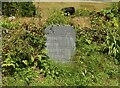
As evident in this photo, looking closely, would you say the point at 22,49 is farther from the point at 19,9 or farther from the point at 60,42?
the point at 19,9

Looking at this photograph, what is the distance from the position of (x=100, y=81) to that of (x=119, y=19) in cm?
169

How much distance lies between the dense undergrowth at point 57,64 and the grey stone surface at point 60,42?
0.32 ft

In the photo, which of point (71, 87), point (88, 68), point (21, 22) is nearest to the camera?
point (71, 87)

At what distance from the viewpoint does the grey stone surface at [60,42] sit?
598 cm

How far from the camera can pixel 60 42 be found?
20.2 feet

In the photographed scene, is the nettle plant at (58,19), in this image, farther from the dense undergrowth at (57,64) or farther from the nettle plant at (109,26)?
the nettle plant at (109,26)

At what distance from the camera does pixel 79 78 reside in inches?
220

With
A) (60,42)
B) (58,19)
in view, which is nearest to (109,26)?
(58,19)

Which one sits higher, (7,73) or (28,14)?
(28,14)

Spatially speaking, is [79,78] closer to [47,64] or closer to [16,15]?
[47,64]

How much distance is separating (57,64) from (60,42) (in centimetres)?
45

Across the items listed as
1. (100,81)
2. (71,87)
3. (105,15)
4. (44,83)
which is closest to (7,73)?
(44,83)

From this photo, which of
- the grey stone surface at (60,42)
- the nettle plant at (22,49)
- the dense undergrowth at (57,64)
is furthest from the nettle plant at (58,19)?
the nettle plant at (22,49)

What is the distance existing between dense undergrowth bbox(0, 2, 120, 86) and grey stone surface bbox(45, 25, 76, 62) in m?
0.10
